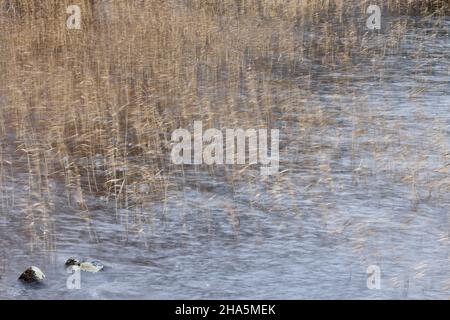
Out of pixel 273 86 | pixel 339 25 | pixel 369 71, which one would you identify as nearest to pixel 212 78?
pixel 273 86

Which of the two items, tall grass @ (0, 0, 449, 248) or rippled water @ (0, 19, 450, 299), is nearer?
rippled water @ (0, 19, 450, 299)

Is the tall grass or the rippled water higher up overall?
the tall grass

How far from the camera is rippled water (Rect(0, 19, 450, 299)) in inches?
237

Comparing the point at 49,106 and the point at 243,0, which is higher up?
the point at 243,0

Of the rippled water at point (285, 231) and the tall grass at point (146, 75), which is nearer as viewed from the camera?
the rippled water at point (285, 231)

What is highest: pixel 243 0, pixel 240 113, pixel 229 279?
pixel 243 0

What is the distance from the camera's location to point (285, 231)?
6.75 meters

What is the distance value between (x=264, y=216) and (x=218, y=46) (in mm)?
4476

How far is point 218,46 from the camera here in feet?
36.3

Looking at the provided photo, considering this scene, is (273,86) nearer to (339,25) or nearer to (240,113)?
(240,113)

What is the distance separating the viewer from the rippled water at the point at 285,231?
19.8 ft

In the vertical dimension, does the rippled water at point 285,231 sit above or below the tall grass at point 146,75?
below

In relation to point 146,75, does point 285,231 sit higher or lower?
lower

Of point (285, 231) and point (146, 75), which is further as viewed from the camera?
point (146, 75)
